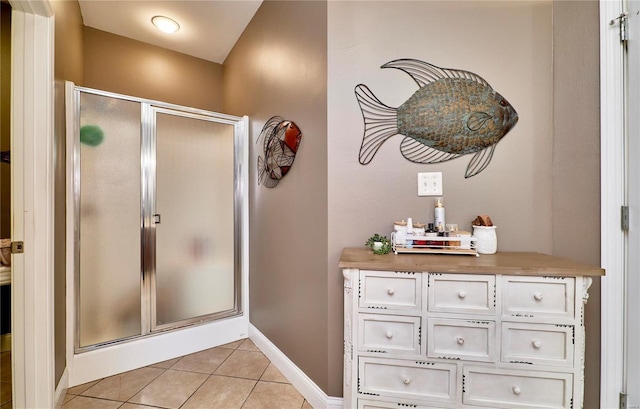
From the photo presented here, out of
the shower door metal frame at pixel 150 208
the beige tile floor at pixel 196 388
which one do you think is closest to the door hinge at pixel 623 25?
the shower door metal frame at pixel 150 208

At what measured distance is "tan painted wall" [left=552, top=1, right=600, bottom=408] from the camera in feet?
3.91

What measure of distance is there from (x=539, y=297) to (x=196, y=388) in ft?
6.29

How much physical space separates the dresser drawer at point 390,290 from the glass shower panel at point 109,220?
1.68 m

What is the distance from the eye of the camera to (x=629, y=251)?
1.12m

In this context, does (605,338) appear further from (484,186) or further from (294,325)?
(294,325)

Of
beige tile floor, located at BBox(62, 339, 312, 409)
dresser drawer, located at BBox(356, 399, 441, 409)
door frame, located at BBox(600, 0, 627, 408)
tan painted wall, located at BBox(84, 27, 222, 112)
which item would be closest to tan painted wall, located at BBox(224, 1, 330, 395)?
beige tile floor, located at BBox(62, 339, 312, 409)

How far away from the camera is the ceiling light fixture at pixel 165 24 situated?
234 centimetres

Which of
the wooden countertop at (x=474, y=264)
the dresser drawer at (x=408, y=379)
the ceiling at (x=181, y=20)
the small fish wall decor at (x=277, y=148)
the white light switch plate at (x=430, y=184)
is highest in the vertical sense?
the ceiling at (x=181, y=20)

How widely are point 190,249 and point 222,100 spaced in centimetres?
197

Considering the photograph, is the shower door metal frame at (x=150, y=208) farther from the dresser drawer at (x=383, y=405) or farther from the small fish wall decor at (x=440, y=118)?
the dresser drawer at (x=383, y=405)

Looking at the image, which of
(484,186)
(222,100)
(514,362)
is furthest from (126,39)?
(514,362)

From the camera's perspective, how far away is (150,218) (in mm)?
1856

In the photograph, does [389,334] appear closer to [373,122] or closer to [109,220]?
[373,122]

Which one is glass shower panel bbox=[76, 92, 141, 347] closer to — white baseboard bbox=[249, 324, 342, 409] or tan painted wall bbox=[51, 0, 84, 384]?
tan painted wall bbox=[51, 0, 84, 384]
